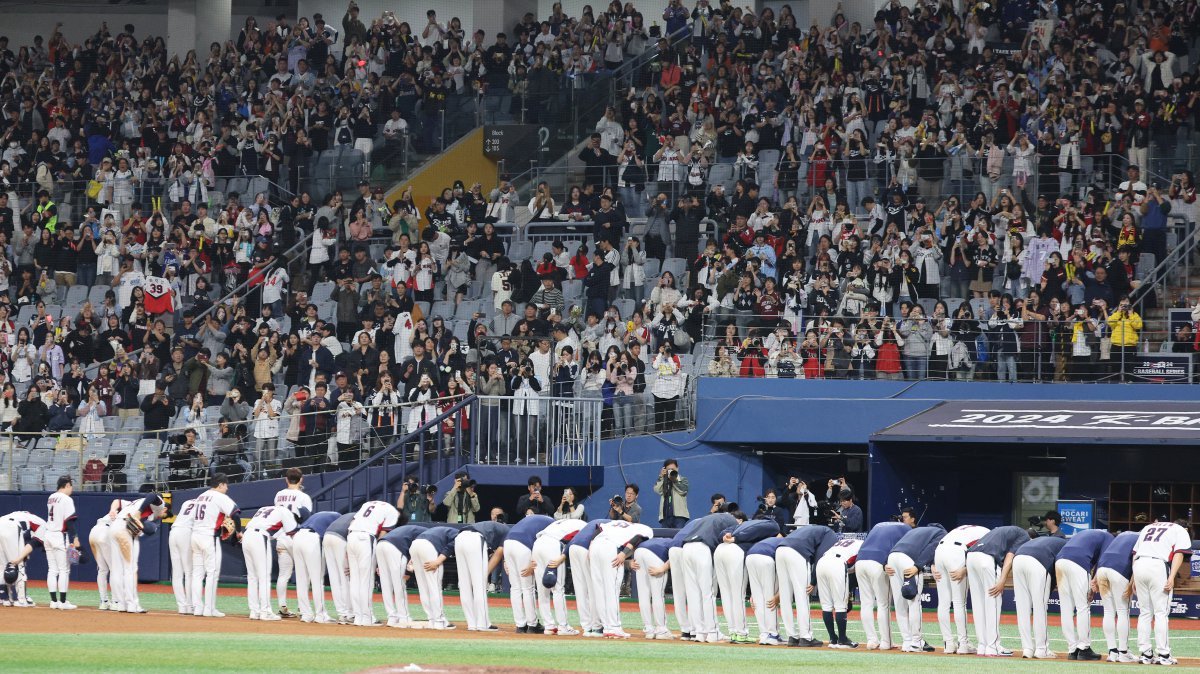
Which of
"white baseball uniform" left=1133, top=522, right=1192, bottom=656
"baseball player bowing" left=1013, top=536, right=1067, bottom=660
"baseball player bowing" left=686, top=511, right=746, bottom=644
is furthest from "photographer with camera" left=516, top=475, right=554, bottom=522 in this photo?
"white baseball uniform" left=1133, top=522, right=1192, bottom=656

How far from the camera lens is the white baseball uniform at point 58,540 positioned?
20953 millimetres

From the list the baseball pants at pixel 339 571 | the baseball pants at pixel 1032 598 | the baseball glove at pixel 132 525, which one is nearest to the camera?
the baseball pants at pixel 1032 598

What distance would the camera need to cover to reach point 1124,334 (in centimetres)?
2455

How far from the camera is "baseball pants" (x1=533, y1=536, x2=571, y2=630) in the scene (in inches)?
717

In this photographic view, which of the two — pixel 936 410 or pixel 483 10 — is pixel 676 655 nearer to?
pixel 936 410

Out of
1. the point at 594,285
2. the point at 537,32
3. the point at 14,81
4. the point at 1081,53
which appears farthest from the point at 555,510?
the point at 14,81

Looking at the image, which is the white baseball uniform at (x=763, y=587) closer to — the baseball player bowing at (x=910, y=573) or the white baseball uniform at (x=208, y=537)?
the baseball player bowing at (x=910, y=573)

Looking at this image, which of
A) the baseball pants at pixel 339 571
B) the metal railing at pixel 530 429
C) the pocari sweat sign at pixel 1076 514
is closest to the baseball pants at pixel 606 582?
the baseball pants at pixel 339 571

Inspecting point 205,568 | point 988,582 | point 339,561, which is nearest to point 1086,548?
point 988,582

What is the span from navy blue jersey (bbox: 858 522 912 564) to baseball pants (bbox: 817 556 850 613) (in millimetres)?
252

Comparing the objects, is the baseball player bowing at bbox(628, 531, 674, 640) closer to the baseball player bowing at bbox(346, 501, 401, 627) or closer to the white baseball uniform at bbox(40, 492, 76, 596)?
the baseball player bowing at bbox(346, 501, 401, 627)

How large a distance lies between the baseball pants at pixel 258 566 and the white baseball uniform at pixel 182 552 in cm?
67

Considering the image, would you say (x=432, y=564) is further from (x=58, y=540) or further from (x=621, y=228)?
(x=621, y=228)

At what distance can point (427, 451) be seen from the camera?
25891 mm
